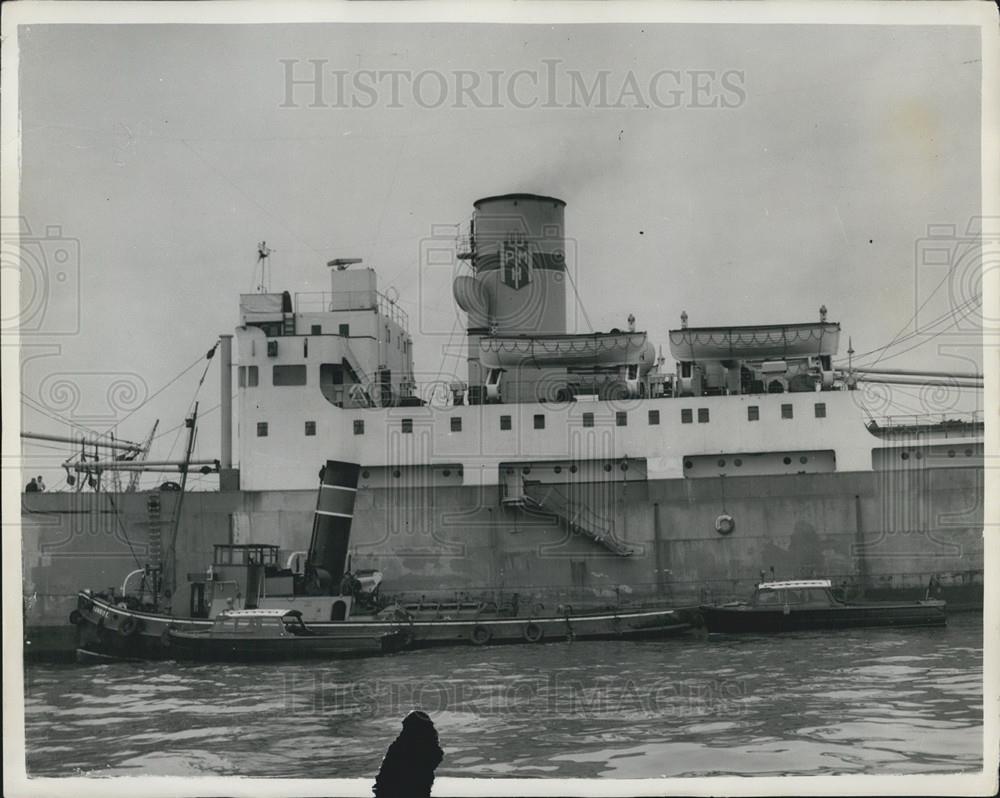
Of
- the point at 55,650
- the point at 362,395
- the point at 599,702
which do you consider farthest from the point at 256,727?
the point at 362,395

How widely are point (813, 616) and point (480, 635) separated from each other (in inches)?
247

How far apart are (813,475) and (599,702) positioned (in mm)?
13391

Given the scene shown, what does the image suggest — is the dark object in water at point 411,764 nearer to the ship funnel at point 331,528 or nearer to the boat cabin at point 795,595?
the ship funnel at point 331,528

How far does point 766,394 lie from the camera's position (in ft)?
104

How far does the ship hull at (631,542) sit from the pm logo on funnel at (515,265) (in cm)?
505

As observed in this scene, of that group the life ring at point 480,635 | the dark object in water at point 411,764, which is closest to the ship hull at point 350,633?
the life ring at point 480,635

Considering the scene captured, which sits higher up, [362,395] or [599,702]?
[362,395]

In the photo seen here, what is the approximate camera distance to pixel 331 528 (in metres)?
28.0

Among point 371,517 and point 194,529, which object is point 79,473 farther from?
point 371,517

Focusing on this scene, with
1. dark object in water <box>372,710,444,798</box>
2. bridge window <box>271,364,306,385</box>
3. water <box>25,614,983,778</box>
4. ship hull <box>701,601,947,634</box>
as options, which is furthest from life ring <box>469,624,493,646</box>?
dark object in water <box>372,710,444,798</box>

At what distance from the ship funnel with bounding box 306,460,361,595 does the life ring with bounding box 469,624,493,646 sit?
301 centimetres

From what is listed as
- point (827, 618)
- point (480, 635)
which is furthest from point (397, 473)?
point (827, 618)

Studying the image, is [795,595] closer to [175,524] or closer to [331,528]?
[331,528]

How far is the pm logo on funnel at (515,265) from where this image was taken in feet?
112
